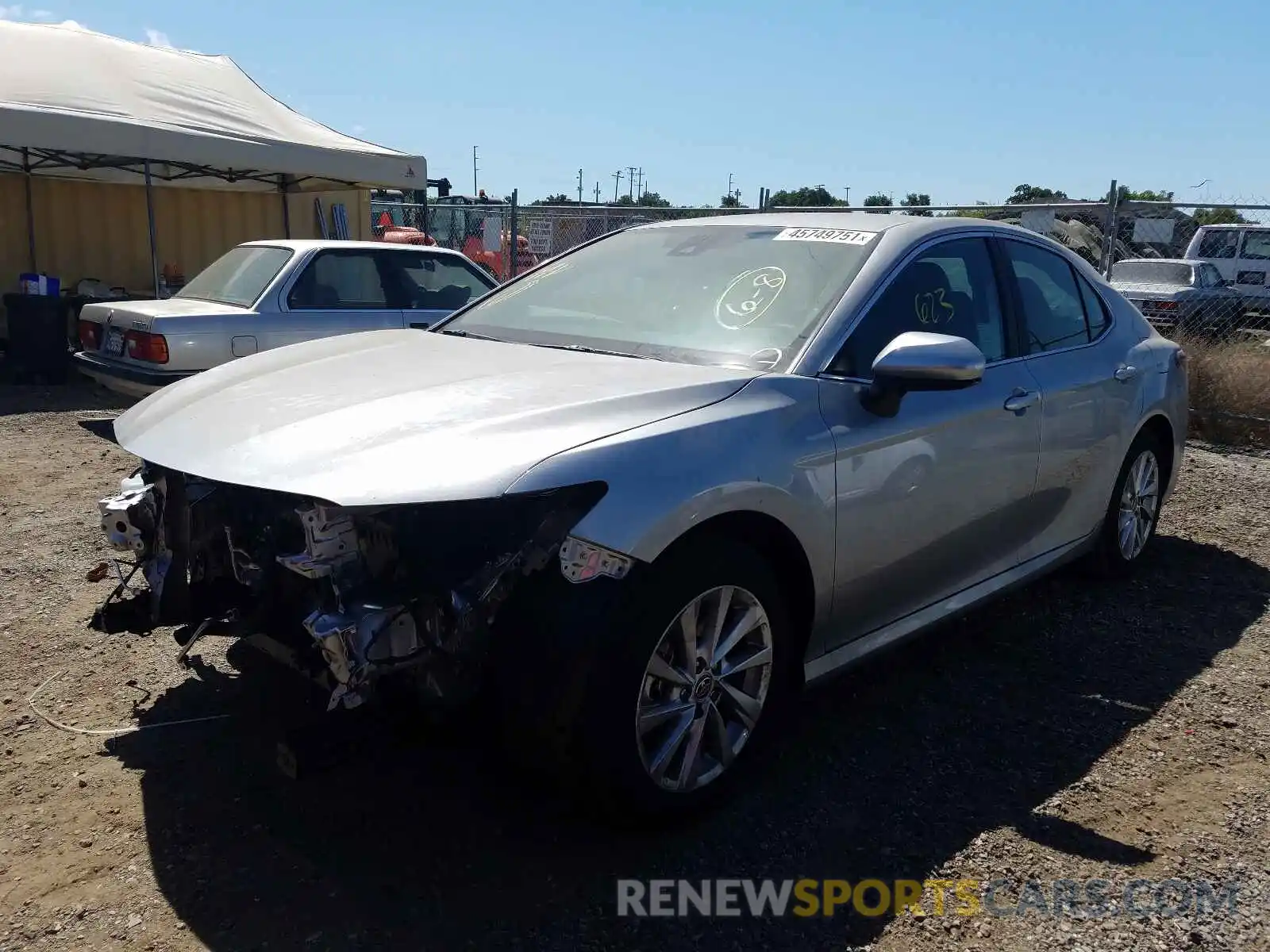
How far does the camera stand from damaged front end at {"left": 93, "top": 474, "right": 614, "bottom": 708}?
98.5 inches

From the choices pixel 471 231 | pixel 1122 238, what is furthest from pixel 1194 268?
pixel 471 231

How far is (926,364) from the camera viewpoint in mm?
3033

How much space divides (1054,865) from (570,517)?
160 centimetres

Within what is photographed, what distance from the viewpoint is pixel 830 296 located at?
3.37 m

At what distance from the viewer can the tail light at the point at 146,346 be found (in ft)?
24.9

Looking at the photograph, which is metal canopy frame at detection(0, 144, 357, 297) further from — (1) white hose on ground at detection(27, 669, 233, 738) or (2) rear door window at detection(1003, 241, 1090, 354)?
(2) rear door window at detection(1003, 241, 1090, 354)

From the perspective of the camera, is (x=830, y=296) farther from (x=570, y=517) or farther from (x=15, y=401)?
(x=15, y=401)

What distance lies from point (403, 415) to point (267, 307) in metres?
5.73

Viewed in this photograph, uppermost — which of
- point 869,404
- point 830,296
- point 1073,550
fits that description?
point 830,296

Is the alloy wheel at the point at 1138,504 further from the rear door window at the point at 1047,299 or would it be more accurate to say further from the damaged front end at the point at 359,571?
the damaged front end at the point at 359,571

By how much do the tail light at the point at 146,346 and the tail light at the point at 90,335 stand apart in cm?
52

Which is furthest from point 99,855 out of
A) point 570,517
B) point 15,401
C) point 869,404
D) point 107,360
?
point 15,401

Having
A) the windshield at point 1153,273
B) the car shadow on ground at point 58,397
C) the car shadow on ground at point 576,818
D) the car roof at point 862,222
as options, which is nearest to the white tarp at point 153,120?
the car shadow on ground at point 58,397

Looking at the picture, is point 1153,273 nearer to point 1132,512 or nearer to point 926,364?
point 1132,512
